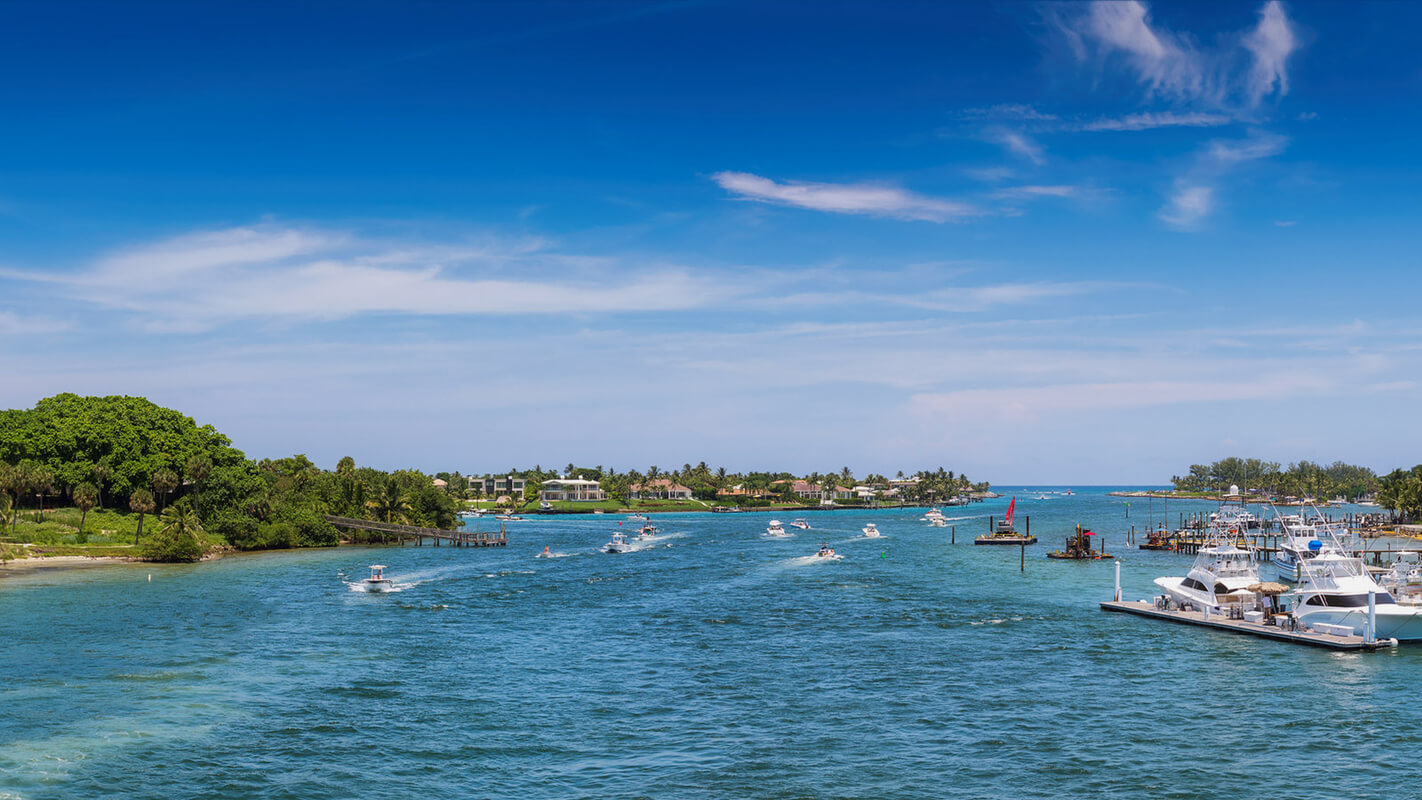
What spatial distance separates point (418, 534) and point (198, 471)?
42424 mm

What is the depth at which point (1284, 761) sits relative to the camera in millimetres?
36594

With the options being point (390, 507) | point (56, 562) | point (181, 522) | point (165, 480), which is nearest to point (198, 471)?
point (165, 480)

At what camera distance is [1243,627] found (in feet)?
211

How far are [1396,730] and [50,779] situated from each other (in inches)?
2082

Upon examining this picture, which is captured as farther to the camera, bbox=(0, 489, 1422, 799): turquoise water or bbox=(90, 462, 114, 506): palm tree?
bbox=(90, 462, 114, 506): palm tree

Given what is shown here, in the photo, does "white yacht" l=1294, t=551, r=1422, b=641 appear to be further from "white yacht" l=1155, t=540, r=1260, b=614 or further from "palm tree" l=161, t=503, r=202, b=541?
"palm tree" l=161, t=503, r=202, b=541

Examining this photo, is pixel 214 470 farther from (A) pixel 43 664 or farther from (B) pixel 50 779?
(B) pixel 50 779

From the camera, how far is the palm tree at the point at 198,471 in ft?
427

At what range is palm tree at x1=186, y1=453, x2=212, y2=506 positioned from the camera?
130 meters

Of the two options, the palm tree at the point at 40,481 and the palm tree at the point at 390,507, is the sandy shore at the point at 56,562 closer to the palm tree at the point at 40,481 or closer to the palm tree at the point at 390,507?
the palm tree at the point at 40,481

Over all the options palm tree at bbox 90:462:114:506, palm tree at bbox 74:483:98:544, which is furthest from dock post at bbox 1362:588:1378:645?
palm tree at bbox 90:462:114:506

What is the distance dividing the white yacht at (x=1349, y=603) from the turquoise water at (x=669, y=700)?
3.09 m

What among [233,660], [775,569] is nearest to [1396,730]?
[233,660]

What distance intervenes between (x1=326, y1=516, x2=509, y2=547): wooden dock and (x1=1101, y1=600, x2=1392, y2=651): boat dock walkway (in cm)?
11619
